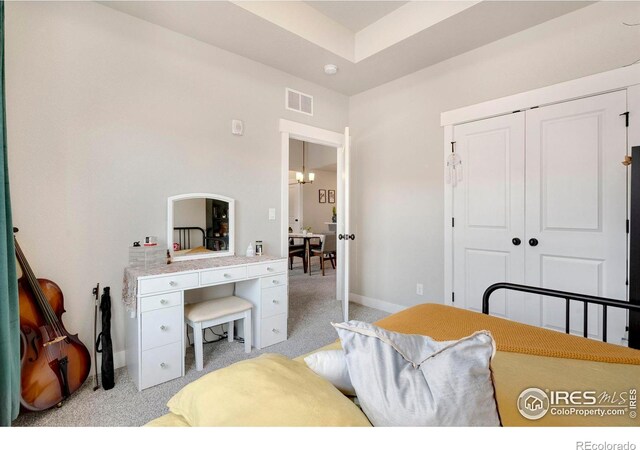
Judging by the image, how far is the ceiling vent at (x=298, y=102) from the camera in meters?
3.15

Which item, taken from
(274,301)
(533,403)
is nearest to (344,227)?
(274,301)

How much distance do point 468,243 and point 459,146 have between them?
926 millimetres

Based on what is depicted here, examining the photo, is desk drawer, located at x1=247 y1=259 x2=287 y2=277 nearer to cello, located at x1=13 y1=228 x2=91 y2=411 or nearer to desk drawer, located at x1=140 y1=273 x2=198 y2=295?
desk drawer, located at x1=140 y1=273 x2=198 y2=295

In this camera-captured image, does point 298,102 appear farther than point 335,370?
Yes

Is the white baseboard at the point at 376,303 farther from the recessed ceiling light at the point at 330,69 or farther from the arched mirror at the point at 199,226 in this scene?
the recessed ceiling light at the point at 330,69

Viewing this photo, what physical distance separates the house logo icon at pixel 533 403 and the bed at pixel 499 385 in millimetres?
14

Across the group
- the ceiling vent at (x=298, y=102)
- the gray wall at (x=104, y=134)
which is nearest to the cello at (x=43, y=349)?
the gray wall at (x=104, y=134)

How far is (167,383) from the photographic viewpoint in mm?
1960

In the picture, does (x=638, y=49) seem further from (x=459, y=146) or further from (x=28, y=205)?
(x=28, y=205)

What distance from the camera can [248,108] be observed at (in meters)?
2.84

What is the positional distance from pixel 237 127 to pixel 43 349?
6.90 ft

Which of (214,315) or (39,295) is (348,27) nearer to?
(214,315)

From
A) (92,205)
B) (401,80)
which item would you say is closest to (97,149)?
(92,205)

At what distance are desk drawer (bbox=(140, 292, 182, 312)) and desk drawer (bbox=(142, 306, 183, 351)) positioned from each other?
0.08 ft
